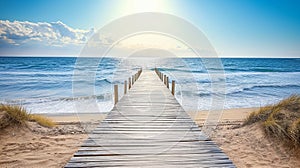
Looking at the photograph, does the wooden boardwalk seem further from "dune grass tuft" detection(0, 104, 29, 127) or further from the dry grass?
"dune grass tuft" detection(0, 104, 29, 127)

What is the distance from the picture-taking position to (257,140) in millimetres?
6109

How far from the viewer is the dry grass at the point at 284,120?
5.27 meters

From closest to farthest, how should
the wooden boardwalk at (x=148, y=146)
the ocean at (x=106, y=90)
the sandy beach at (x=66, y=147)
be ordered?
the wooden boardwalk at (x=148, y=146) < the sandy beach at (x=66, y=147) < the ocean at (x=106, y=90)

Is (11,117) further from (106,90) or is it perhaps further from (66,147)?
(106,90)

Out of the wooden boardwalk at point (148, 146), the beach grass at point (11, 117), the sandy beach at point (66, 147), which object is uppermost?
the wooden boardwalk at point (148, 146)

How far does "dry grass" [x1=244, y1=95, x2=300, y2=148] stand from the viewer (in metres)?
5.27

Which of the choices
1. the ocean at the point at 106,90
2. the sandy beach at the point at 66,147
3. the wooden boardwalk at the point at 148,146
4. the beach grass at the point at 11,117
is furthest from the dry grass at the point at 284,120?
the beach grass at the point at 11,117

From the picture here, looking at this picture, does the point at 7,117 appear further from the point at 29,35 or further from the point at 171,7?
the point at 29,35

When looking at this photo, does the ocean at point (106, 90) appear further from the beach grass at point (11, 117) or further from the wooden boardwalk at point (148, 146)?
the wooden boardwalk at point (148, 146)

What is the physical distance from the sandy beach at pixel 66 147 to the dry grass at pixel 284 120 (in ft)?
0.89

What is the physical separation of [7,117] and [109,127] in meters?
4.17

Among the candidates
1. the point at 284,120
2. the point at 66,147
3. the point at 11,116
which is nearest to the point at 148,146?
the point at 66,147

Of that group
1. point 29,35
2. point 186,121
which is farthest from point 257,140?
point 29,35

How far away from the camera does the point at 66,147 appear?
5984 mm
